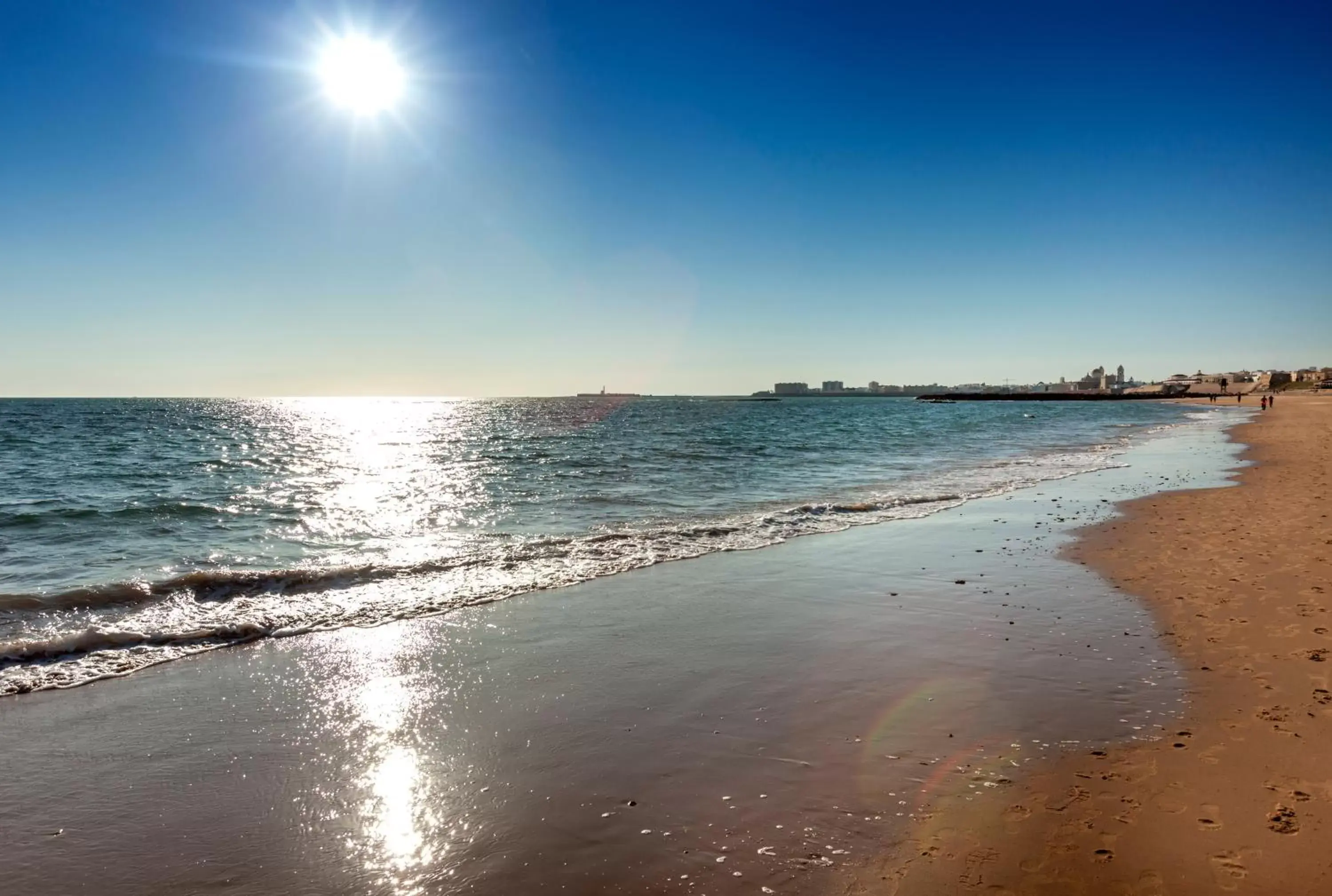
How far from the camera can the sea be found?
10.5 metres

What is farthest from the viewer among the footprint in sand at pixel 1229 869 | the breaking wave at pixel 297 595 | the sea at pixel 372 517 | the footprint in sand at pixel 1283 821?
the sea at pixel 372 517

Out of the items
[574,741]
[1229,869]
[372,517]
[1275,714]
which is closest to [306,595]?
[574,741]

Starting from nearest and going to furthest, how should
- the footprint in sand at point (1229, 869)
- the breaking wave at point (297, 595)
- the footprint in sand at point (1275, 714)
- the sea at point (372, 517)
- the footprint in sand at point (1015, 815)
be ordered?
the footprint in sand at point (1229, 869)
the footprint in sand at point (1015, 815)
the footprint in sand at point (1275, 714)
the breaking wave at point (297, 595)
the sea at point (372, 517)

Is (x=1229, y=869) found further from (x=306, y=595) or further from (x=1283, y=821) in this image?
(x=306, y=595)

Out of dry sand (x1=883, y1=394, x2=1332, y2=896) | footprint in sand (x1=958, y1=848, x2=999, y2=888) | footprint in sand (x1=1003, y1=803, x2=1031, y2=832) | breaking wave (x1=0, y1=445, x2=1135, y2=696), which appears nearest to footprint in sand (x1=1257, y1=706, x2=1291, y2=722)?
dry sand (x1=883, y1=394, x2=1332, y2=896)

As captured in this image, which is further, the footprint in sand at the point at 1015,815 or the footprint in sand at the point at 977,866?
the footprint in sand at the point at 1015,815

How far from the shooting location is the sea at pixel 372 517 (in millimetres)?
10453

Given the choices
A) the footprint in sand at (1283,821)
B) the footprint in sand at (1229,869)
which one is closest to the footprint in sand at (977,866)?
the footprint in sand at (1229,869)

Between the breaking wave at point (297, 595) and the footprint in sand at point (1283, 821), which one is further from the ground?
the footprint in sand at point (1283, 821)

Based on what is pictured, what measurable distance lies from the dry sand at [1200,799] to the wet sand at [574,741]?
286mm

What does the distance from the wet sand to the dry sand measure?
Answer: 286mm

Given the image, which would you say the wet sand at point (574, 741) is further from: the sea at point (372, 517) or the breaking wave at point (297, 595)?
the sea at point (372, 517)

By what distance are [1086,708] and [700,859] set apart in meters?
4.22

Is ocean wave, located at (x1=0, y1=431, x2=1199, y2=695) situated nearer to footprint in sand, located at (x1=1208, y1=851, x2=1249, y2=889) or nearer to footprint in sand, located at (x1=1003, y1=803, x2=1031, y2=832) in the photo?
footprint in sand, located at (x1=1003, y1=803, x2=1031, y2=832)
